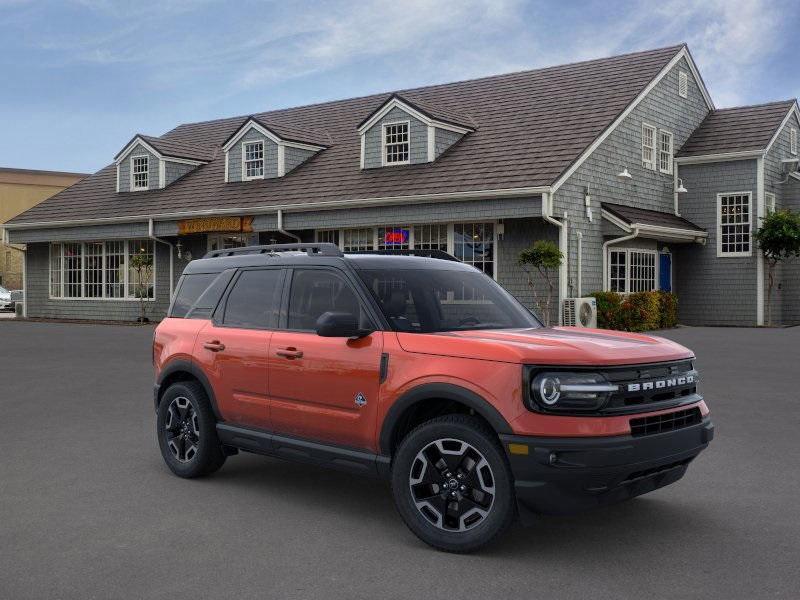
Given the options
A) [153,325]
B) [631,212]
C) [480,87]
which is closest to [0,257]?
[153,325]

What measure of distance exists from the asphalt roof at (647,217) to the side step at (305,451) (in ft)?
60.5

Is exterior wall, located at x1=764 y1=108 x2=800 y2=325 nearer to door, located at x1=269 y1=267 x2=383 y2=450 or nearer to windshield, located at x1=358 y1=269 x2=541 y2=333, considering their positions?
windshield, located at x1=358 y1=269 x2=541 y2=333

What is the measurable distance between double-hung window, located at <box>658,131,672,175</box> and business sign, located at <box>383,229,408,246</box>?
330 inches

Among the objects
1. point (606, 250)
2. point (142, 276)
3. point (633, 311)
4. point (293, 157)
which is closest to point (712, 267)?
point (606, 250)

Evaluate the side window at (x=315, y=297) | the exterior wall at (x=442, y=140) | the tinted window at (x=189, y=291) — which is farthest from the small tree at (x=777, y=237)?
the side window at (x=315, y=297)

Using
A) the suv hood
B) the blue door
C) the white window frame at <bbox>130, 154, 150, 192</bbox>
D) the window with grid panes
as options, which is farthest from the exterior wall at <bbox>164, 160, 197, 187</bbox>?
the suv hood

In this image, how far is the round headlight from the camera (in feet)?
15.5

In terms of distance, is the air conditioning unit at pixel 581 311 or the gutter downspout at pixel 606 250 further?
the gutter downspout at pixel 606 250

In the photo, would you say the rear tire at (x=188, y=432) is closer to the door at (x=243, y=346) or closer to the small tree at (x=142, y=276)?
the door at (x=243, y=346)

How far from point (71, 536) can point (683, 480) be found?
4.31m

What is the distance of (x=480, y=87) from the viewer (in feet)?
93.9

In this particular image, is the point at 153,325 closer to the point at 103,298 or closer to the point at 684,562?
the point at 103,298

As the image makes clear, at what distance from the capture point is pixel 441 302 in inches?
240

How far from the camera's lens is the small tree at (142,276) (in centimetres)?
2900
